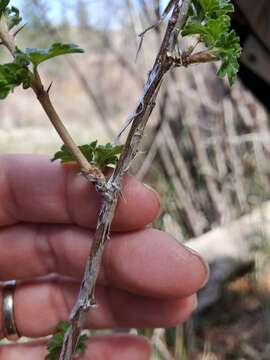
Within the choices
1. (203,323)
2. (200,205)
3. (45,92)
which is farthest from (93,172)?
(200,205)

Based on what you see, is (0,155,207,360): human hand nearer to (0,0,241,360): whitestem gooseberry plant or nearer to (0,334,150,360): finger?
(0,334,150,360): finger

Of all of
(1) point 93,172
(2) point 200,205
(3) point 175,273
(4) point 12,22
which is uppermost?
(4) point 12,22

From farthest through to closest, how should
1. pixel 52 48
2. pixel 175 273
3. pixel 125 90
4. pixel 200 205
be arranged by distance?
pixel 125 90 < pixel 200 205 < pixel 175 273 < pixel 52 48

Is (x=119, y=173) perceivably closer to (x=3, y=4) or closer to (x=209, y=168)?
(x=3, y=4)

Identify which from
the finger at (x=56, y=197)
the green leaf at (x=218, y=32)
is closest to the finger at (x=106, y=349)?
the finger at (x=56, y=197)

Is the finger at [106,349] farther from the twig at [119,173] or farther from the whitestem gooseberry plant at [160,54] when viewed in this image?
the whitestem gooseberry plant at [160,54]

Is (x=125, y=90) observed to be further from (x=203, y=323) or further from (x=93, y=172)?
(x=93, y=172)
